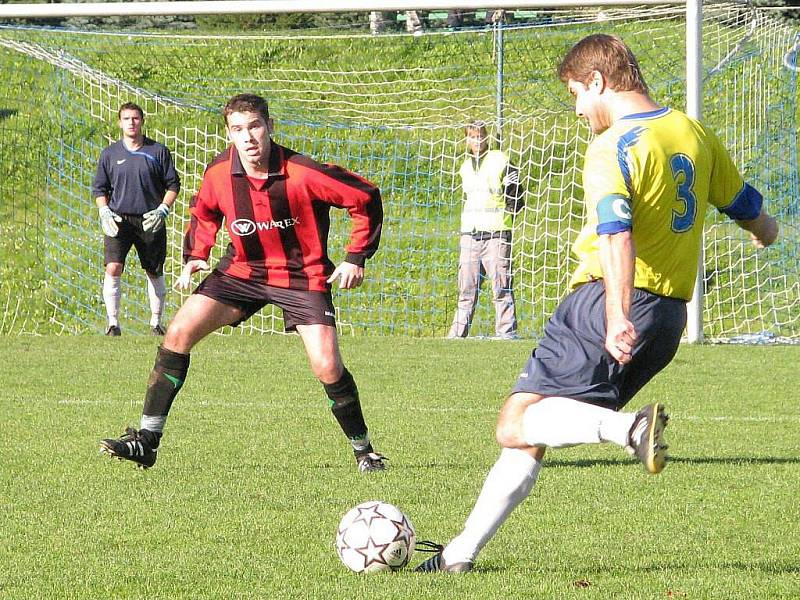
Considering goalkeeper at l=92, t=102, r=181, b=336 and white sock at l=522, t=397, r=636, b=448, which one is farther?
goalkeeper at l=92, t=102, r=181, b=336

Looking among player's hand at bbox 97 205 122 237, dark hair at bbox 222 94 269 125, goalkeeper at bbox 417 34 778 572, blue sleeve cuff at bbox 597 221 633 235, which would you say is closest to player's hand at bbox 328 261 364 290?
dark hair at bbox 222 94 269 125

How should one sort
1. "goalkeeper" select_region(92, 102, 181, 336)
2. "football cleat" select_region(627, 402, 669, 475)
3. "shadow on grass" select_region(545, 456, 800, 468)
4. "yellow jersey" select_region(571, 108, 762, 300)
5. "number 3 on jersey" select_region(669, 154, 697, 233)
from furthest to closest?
"goalkeeper" select_region(92, 102, 181, 336) < "shadow on grass" select_region(545, 456, 800, 468) < "number 3 on jersey" select_region(669, 154, 697, 233) < "yellow jersey" select_region(571, 108, 762, 300) < "football cleat" select_region(627, 402, 669, 475)

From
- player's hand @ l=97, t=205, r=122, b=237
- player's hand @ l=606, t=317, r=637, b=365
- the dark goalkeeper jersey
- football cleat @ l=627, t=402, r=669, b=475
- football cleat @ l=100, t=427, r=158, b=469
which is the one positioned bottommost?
football cleat @ l=627, t=402, r=669, b=475

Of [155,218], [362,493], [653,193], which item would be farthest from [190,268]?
[155,218]

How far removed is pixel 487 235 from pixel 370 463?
7.11 meters

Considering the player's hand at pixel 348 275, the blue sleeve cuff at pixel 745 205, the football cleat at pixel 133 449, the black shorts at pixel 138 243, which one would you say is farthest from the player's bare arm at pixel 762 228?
the black shorts at pixel 138 243

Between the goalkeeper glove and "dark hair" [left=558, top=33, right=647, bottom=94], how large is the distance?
8.67 metres

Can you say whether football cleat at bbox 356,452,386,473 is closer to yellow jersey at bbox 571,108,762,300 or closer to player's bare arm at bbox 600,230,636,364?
yellow jersey at bbox 571,108,762,300

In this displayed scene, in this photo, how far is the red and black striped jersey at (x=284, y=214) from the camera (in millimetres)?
6387

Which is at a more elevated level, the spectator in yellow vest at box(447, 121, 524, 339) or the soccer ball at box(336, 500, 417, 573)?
the spectator in yellow vest at box(447, 121, 524, 339)

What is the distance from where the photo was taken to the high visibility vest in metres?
13.4

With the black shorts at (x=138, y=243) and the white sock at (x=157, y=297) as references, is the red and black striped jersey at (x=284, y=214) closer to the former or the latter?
the black shorts at (x=138, y=243)

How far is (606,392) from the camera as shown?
13.8 feet

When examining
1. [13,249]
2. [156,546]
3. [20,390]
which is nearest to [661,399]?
[20,390]
